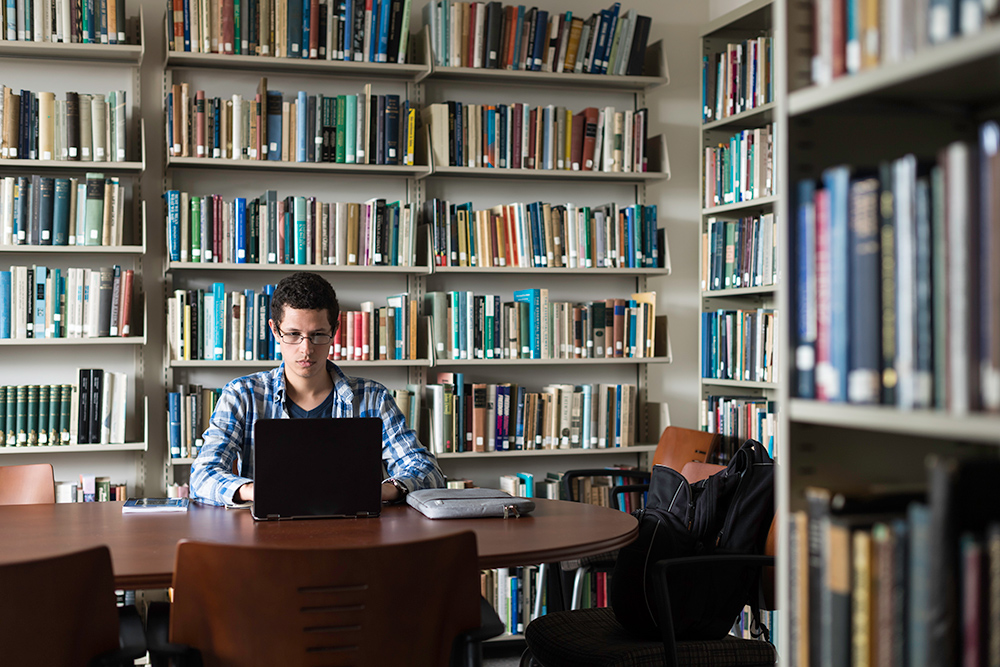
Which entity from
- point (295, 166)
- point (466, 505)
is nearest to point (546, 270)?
point (295, 166)

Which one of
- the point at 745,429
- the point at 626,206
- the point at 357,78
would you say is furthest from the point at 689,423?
the point at 357,78

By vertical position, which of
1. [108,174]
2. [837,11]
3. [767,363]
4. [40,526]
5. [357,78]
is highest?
[357,78]

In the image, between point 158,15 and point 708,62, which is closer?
point 158,15

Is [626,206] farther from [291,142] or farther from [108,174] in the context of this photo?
[108,174]

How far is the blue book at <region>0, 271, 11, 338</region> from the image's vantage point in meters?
3.35

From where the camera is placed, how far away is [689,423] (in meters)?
4.28

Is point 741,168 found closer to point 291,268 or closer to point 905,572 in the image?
point 291,268

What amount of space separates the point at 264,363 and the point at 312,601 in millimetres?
2145

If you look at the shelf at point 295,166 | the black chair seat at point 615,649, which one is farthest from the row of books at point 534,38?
the black chair seat at point 615,649

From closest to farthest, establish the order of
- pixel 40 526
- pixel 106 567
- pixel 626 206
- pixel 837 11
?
pixel 837 11 < pixel 106 567 < pixel 40 526 < pixel 626 206

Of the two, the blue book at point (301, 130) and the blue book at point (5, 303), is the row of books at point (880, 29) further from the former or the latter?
the blue book at point (5, 303)

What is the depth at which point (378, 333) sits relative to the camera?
12.1 ft

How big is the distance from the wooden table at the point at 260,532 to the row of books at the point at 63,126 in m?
1.57

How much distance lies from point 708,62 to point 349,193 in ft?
5.44
